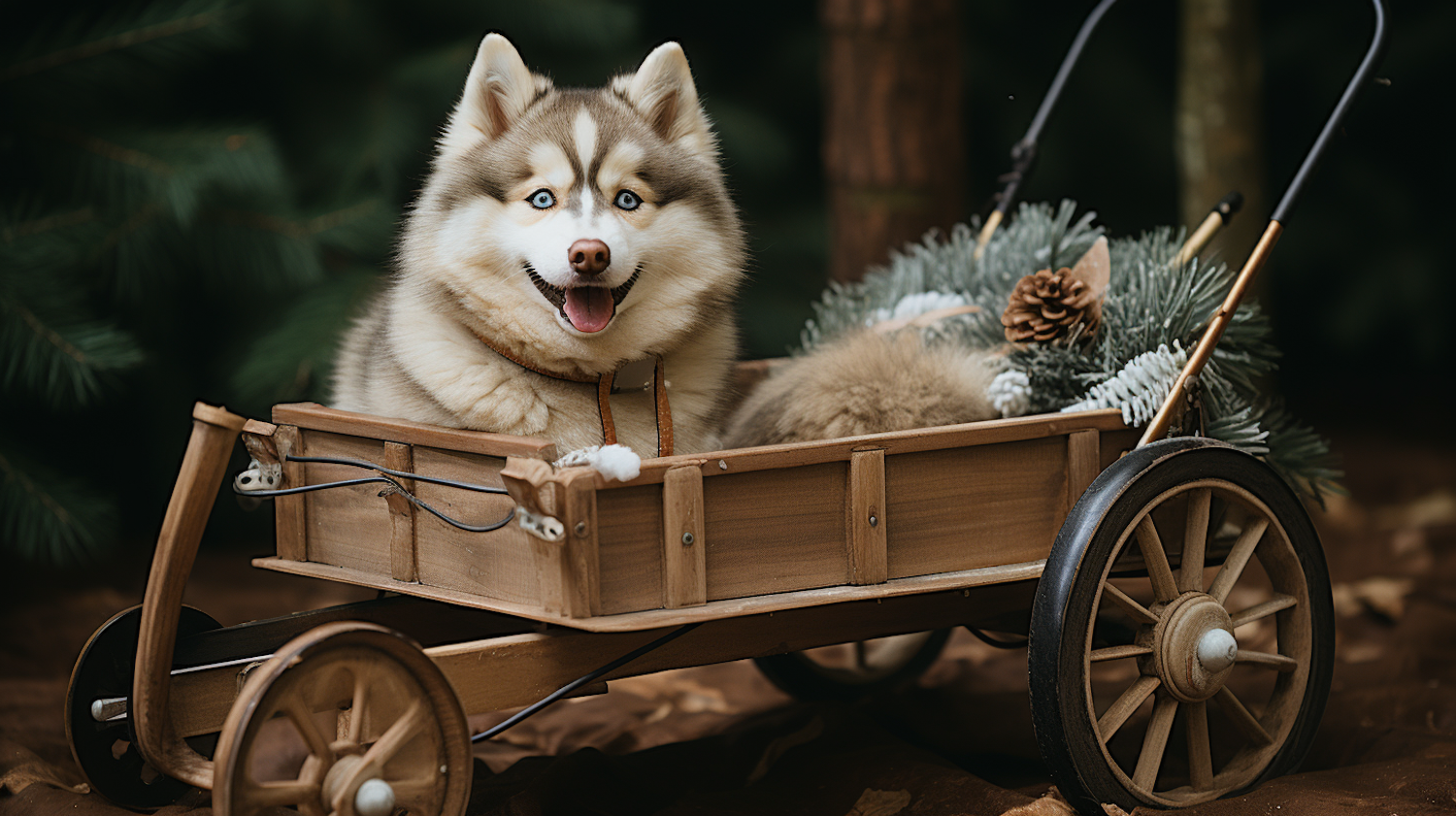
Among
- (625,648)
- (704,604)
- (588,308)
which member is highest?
(588,308)

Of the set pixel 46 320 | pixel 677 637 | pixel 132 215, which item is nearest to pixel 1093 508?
pixel 677 637

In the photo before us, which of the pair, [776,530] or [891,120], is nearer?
[776,530]

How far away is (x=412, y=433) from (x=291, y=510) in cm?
39

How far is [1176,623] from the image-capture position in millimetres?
2182

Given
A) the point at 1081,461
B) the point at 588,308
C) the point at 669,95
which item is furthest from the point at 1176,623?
the point at 669,95

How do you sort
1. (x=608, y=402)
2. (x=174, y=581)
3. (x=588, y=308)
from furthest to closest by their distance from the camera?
(x=608, y=402) → (x=588, y=308) → (x=174, y=581)

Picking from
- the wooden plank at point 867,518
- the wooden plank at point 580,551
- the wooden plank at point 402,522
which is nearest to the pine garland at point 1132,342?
the wooden plank at point 867,518

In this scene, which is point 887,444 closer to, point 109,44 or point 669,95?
point 669,95

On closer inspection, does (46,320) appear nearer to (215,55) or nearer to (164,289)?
(164,289)

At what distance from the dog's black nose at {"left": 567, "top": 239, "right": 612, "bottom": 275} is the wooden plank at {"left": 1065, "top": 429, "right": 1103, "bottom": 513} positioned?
95 centimetres

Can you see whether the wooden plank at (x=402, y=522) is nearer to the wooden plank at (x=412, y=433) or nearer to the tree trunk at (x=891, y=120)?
the wooden plank at (x=412, y=433)

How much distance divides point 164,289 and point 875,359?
3.01m

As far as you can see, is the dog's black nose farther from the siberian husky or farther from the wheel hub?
the wheel hub

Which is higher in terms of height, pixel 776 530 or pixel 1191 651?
pixel 776 530
